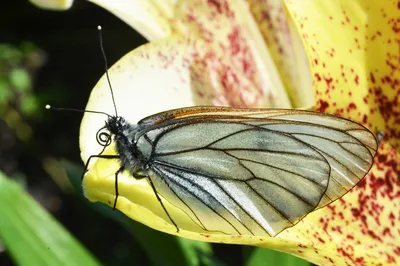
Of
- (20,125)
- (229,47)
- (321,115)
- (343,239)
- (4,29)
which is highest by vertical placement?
(4,29)

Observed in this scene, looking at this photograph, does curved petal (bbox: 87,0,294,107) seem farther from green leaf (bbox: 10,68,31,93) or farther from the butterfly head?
green leaf (bbox: 10,68,31,93)

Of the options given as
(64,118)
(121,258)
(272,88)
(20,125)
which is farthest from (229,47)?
(64,118)

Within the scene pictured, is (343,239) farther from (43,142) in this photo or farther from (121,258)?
(43,142)

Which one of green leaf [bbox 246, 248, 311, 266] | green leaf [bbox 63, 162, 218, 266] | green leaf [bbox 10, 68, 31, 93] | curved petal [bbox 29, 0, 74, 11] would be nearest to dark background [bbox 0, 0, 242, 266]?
green leaf [bbox 10, 68, 31, 93]

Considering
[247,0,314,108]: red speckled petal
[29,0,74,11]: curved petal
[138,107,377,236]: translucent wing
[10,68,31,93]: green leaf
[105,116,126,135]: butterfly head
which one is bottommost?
[138,107,377,236]: translucent wing

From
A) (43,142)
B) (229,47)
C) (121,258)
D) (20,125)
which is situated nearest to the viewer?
(229,47)

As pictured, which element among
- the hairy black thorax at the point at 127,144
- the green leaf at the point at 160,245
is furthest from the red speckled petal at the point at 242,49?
Answer: the green leaf at the point at 160,245

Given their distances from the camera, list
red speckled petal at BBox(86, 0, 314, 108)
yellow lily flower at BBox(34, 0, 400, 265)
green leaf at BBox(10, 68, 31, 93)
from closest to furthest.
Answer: yellow lily flower at BBox(34, 0, 400, 265)
red speckled petal at BBox(86, 0, 314, 108)
green leaf at BBox(10, 68, 31, 93)
